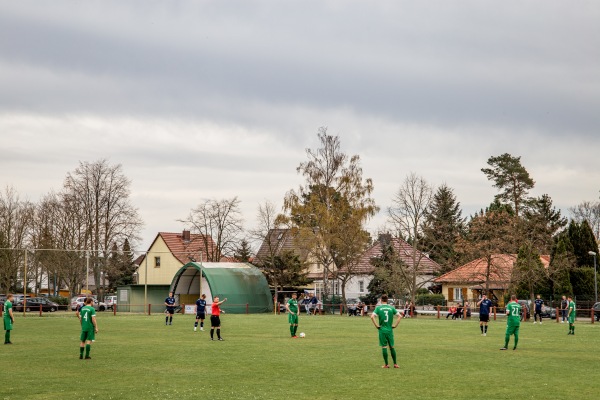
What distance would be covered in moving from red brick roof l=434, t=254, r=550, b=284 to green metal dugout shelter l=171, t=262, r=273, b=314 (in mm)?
17652

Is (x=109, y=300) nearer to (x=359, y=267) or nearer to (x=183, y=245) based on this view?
(x=183, y=245)

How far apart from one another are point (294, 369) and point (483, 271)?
56.8 m

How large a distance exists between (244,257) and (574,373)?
6705cm

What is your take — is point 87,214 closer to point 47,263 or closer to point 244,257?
point 47,263

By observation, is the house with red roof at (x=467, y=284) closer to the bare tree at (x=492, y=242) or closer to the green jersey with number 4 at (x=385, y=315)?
the bare tree at (x=492, y=242)

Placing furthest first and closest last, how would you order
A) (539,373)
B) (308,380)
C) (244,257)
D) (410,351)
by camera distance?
(244,257) < (410,351) < (539,373) < (308,380)

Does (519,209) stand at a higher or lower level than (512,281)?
higher

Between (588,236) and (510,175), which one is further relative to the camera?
(510,175)

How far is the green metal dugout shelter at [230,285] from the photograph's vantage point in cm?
6456

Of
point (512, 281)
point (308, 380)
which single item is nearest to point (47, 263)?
point (512, 281)

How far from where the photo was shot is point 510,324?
25.7 metres

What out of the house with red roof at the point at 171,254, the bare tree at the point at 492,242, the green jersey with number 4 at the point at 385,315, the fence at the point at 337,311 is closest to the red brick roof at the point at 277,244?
the house with red roof at the point at 171,254

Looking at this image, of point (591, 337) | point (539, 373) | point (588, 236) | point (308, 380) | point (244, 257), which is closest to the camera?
point (308, 380)

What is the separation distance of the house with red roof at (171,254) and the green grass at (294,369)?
54954mm
